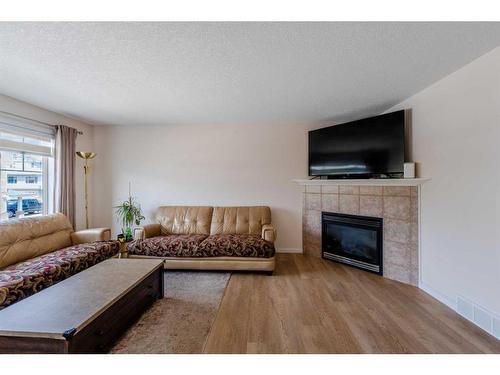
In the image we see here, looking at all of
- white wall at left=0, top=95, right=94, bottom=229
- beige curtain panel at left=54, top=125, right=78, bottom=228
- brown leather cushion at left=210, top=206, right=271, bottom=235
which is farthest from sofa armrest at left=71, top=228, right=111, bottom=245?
brown leather cushion at left=210, top=206, right=271, bottom=235

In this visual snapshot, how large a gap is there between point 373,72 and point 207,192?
3.00 m

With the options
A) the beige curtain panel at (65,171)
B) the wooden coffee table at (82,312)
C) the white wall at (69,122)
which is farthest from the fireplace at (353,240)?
the white wall at (69,122)

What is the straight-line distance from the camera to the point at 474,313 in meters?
1.93

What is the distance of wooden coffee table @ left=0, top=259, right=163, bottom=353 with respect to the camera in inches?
48.3

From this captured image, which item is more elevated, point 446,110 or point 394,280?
point 446,110

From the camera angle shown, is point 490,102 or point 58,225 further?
point 58,225

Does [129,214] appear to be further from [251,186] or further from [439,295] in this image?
[439,295]

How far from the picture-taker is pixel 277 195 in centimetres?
398

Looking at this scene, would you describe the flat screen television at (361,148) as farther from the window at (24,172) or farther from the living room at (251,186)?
the window at (24,172)

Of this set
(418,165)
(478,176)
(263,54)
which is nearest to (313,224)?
(418,165)

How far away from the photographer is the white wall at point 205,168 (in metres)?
3.97

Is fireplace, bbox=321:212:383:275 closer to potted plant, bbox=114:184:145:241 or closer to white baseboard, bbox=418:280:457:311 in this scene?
white baseboard, bbox=418:280:457:311

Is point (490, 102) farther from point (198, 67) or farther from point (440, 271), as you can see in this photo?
point (198, 67)
